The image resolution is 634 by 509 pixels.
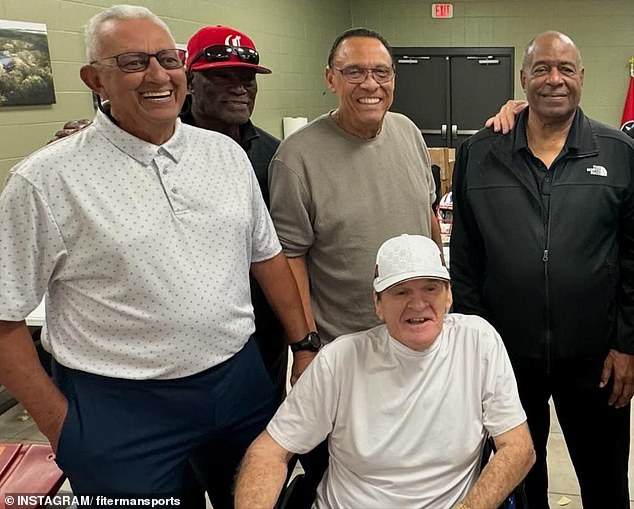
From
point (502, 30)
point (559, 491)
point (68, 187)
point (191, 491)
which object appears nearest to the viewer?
point (68, 187)

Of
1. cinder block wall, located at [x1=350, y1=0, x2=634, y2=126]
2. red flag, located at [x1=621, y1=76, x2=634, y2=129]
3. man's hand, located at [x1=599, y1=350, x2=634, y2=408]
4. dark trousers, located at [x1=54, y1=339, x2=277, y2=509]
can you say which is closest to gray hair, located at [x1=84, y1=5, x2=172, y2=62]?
dark trousers, located at [x1=54, y1=339, x2=277, y2=509]

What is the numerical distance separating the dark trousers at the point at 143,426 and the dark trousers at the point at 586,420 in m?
0.90

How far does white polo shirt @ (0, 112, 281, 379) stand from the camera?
4.37ft

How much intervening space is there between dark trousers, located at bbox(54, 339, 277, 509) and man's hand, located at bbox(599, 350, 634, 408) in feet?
3.49

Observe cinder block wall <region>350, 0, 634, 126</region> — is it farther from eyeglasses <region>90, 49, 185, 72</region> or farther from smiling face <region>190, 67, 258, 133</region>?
eyeglasses <region>90, 49, 185, 72</region>

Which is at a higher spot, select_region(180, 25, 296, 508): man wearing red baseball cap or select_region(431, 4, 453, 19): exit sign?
select_region(431, 4, 453, 19): exit sign

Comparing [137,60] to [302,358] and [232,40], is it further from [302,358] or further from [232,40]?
[302,358]

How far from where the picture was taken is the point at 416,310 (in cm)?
153

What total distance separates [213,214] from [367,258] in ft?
1.71

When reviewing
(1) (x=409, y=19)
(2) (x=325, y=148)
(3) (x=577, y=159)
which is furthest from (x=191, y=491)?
(1) (x=409, y=19)

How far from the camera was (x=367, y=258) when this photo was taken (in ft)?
5.98

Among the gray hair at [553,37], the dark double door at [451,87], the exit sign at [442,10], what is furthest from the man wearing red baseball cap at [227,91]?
the exit sign at [442,10]

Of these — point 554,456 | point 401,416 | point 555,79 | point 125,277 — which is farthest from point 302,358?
point 554,456

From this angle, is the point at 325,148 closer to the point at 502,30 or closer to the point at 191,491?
the point at 191,491
